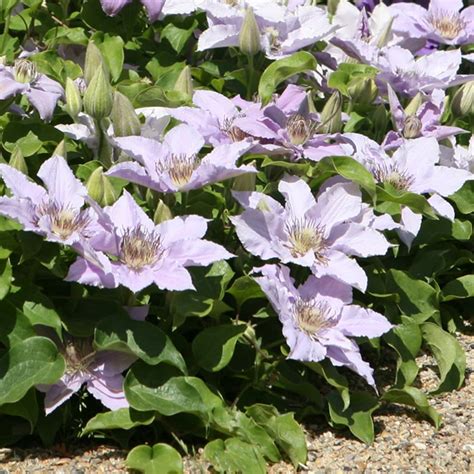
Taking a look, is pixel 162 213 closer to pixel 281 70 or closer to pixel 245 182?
pixel 245 182

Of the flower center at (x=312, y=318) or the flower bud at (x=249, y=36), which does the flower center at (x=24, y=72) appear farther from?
the flower center at (x=312, y=318)

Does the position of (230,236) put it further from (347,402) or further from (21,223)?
(21,223)

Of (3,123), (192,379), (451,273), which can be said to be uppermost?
(3,123)

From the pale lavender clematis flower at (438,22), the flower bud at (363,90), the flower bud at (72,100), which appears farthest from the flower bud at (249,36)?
the pale lavender clematis flower at (438,22)

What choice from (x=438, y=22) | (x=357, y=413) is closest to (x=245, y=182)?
(x=357, y=413)

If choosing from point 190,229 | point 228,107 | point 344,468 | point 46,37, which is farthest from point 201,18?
point 344,468

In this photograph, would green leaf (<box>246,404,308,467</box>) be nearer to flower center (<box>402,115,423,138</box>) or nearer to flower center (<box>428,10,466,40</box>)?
flower center (<box>402,115,423,138</box>)

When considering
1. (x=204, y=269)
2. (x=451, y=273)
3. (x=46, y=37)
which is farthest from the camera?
(x=46, y=37)
